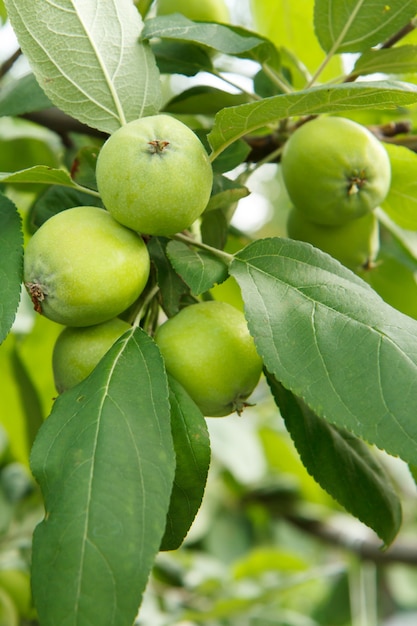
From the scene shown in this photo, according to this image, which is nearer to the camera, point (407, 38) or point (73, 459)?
point (73, 459)

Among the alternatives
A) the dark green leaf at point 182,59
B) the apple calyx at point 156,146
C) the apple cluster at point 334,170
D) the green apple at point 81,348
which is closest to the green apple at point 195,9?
the dark green leaf at point 182,59

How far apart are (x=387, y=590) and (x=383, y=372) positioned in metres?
2.68

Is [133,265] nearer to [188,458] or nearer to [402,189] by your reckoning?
[188,458]

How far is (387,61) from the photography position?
4.09ft

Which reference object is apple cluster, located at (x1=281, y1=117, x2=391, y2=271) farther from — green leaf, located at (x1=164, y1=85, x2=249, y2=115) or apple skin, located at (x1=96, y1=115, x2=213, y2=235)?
apple skin, located at (x1=96, y1=115, x2=213, y2=235)

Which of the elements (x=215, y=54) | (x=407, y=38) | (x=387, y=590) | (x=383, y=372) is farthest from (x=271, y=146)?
(x=387, y=590)

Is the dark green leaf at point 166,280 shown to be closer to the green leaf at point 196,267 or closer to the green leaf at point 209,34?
the green leaf at point 196,267

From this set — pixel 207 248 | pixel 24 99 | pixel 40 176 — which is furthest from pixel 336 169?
pixel 24 99

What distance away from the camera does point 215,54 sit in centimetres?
141

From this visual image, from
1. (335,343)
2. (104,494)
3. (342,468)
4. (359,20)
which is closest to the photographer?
(104,494)

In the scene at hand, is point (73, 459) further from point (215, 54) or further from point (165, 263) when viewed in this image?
point (215, 54)

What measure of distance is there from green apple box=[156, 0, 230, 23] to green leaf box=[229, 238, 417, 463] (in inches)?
27.3

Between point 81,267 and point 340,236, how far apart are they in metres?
0.57

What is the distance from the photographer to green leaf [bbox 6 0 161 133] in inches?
40.5
